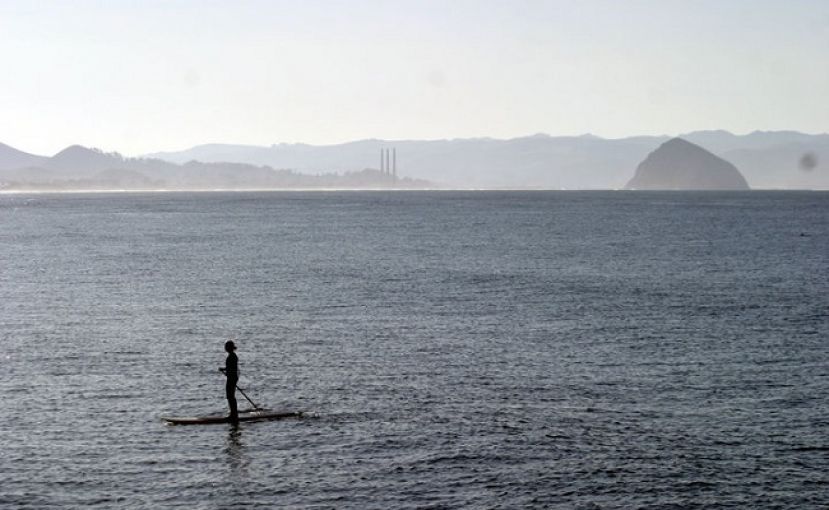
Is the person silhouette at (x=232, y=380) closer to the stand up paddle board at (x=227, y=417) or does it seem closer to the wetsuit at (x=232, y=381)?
the wetsuit at (x=232, y=381)

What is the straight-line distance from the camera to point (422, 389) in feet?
166

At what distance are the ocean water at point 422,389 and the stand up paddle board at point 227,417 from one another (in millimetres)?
430

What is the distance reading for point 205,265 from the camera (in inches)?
4788

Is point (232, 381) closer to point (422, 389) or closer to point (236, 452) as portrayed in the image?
point (236, 452)

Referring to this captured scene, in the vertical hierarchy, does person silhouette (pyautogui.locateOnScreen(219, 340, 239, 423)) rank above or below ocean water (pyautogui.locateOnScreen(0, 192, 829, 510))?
above

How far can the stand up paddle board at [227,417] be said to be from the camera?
43500 mm

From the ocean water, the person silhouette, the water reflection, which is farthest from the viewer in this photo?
the person silhouette

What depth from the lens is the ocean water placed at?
35.9 m

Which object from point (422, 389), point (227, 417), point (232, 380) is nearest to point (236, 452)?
point (227, 417)

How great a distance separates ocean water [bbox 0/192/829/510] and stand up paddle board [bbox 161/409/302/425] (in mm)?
430

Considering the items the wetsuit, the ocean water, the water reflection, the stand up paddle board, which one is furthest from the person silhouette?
the ocean water

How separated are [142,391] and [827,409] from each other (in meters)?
31.6

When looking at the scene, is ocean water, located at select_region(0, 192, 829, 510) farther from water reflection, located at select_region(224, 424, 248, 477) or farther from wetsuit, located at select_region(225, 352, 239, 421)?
wetsuit, located at select_region(225, 352, 239, 421)

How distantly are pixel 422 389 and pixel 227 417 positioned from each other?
10.7m
